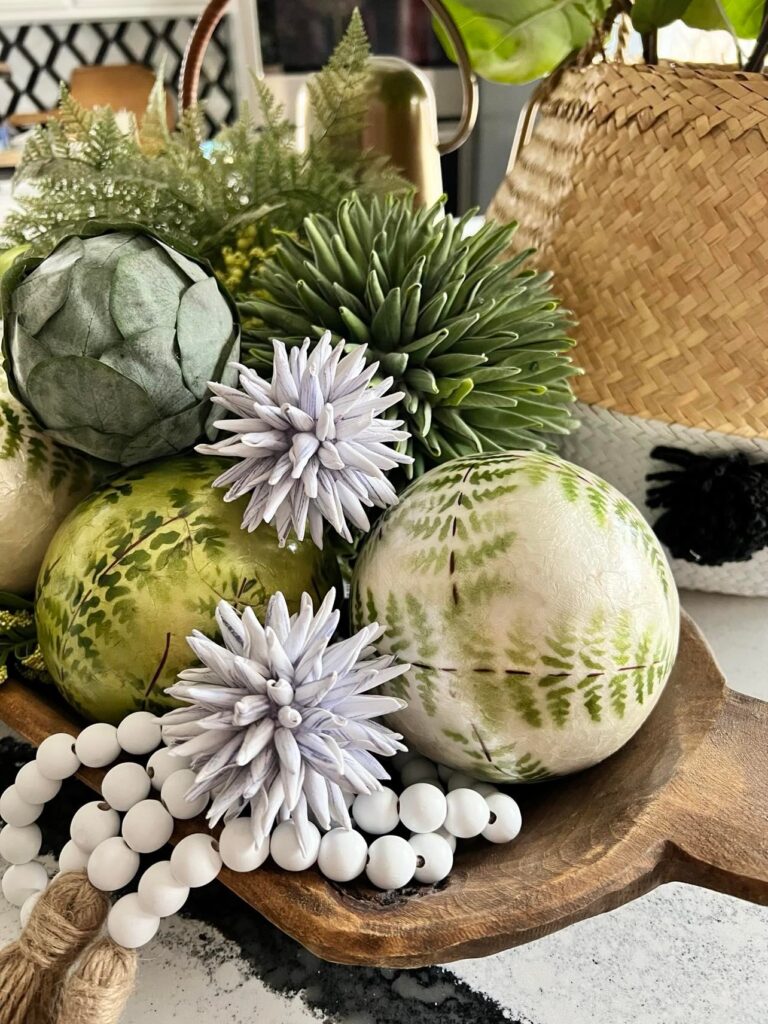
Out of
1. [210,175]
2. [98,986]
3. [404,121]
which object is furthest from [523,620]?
[404,121]

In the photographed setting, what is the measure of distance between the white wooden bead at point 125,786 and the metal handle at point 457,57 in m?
0.39

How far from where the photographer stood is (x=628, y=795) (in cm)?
29

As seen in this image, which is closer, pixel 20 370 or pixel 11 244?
pixel 20 370

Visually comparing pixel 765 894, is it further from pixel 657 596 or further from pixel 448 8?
pixel 448 8

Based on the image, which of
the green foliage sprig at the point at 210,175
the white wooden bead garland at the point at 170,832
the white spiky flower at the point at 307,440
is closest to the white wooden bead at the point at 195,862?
the white wooden bead garland at the point at 170,832

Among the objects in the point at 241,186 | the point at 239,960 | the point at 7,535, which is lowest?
the point at 239,960

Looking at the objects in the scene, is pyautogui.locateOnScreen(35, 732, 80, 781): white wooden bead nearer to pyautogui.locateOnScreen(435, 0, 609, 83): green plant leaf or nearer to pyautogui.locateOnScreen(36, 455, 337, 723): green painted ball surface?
pyautogui.locateOnScreen(36, 455, 337, 723): green painted ball surface

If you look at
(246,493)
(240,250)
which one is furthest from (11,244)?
(246,493)

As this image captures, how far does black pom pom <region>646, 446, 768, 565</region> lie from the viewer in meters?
0.42

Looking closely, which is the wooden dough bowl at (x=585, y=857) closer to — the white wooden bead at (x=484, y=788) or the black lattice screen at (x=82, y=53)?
the white wooden bead at (x=484, y=788)

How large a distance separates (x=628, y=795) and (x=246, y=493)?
0.56 feet

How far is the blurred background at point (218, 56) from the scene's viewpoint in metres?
1.95

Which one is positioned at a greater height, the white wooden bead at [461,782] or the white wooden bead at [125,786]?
the white wooden bead at [125,786]

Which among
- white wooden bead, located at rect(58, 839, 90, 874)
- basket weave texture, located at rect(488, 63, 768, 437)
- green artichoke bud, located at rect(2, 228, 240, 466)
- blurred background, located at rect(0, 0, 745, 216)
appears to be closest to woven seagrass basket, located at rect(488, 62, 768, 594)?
basket weave texture, located at rect(488, 63, 768, 437)
